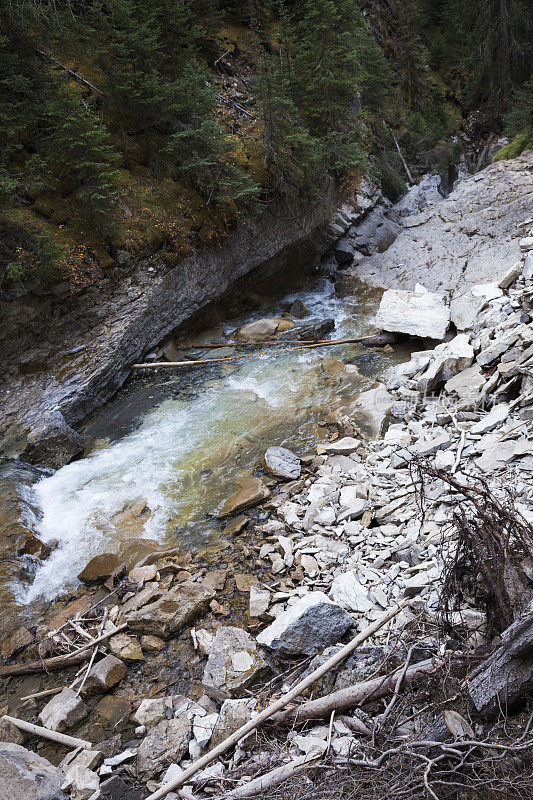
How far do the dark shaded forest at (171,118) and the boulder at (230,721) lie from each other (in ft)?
24.9

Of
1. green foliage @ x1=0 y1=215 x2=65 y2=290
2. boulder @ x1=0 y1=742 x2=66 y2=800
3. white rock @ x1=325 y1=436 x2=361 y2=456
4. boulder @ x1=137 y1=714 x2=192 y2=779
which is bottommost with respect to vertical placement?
white rock @ x1=325 y1=436 x2=361 y2=456

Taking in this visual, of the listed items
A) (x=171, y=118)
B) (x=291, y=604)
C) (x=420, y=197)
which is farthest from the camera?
(x=420, y=197)

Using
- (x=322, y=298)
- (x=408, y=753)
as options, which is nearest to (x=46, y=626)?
(x=408, y=753)

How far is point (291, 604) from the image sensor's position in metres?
4.45

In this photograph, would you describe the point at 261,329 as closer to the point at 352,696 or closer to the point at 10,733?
the point at 10,733

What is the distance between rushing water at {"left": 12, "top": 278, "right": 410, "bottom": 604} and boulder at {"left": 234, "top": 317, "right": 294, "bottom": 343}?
3.90 ft

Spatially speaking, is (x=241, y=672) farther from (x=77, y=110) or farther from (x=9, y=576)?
(x=77, y=110)

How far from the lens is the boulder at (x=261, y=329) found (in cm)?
Answer: 1180

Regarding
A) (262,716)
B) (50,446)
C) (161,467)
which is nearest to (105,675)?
(262,716)

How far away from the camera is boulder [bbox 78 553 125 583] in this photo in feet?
18.3

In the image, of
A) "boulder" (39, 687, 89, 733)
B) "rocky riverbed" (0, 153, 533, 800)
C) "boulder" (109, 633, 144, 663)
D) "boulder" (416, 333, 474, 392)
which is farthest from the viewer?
"boulder" (416, 333, 474, 392)

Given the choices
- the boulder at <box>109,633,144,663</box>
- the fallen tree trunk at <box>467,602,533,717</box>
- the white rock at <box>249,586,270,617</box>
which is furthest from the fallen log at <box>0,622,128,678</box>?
the fallen tree trunk at <box>467,602,533,717</box>

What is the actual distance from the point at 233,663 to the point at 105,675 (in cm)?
139

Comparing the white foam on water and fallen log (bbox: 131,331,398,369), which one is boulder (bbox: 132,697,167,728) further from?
fallen log (bbox: 131,331,398,369)
